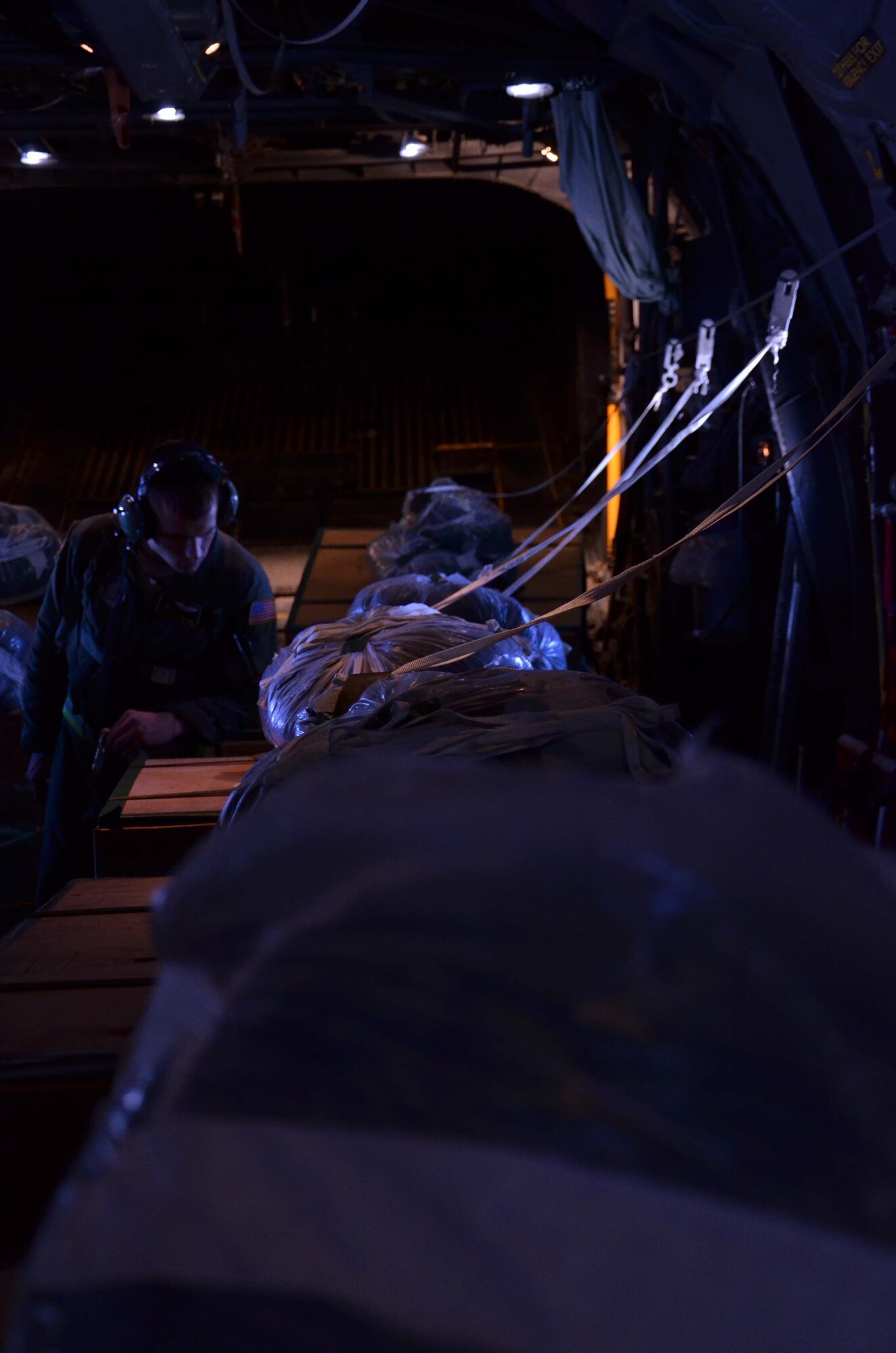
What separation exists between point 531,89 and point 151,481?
2.66 meters

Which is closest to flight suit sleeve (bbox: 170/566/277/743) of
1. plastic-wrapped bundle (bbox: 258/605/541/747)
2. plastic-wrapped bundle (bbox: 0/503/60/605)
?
plastic-wrapped bundle (bbox: 258/605/541/747)

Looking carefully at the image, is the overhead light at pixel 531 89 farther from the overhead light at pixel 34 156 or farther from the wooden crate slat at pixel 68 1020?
the wooden crate slat at pixel 68 1020

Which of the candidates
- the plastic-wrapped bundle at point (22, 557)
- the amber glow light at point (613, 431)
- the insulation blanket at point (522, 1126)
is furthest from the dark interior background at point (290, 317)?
the insulation blanket at point (522, 1126)

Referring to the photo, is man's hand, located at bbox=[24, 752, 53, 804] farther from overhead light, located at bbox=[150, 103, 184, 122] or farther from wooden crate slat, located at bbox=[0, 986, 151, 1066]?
overhead light, located at bbox=[150, 103, 184, 122]

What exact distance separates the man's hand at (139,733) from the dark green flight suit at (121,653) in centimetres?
10

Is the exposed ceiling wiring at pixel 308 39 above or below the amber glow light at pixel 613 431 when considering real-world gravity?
above

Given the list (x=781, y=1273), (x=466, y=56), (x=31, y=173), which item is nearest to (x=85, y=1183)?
(x=781, y=1273)

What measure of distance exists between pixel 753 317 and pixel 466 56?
62.4 inches

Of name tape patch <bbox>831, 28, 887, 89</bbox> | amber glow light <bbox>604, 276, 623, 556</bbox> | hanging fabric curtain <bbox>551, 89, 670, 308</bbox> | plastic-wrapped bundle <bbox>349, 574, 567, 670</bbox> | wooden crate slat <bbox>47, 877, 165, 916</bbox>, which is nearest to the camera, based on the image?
wooden crate slat <bbox>47, 877, 165, 916</bbox>

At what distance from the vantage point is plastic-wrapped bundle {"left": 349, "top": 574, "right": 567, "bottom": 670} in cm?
342

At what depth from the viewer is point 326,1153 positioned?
21.1 inches

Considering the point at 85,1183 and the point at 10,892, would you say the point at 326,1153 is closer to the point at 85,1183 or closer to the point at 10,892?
the point at 85,1183

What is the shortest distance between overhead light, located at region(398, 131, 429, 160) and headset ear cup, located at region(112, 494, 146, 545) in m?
3.71

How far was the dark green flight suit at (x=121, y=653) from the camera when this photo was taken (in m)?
A: 3.20
